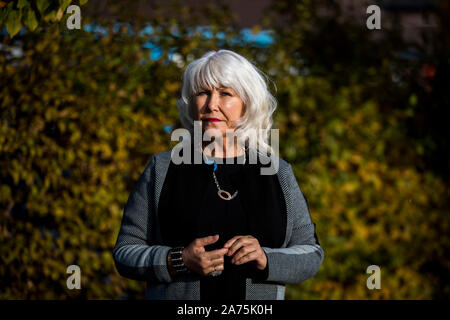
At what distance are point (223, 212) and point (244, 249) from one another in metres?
0.26

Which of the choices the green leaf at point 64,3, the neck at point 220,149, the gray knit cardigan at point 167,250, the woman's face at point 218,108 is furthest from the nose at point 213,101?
the green leaf at point 64,3

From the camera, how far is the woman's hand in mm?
2078

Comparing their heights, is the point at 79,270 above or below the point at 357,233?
below

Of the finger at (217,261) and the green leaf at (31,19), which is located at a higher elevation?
the green leaf at (31,19)

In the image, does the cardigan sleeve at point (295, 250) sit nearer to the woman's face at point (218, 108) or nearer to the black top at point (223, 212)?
the black top at point (223, 212)

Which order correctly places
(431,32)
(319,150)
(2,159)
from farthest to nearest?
(431,32), (319,150), (2,159)

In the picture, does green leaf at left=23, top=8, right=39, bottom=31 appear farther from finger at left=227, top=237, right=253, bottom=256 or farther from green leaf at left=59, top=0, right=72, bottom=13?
finger at left=227, top=237, right=253, bottom=256

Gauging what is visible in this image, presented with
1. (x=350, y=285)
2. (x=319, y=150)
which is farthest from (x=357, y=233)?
(x=319, y=150)

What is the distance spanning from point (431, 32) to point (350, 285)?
2733 millimetres

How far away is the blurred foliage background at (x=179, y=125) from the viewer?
4.27 meters

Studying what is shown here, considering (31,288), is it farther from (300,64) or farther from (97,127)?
(300,64)

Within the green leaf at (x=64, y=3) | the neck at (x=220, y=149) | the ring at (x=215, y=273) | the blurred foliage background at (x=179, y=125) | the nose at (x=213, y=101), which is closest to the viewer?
the ring at (x=215, y=273)

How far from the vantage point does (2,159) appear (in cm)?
417

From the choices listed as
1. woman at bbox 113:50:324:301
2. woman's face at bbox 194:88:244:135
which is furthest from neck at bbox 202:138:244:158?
woman's face at bbox 194:88:244:135
